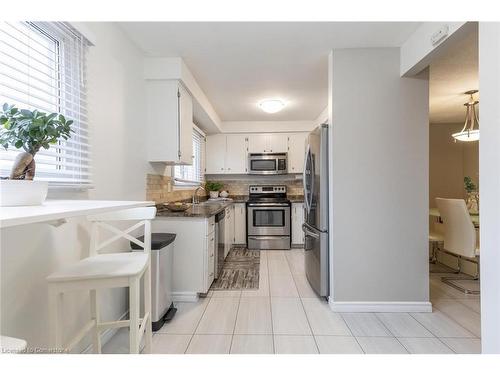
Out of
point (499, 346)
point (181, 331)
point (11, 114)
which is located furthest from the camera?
point (181, 331)

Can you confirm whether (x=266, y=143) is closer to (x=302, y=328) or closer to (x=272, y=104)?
(x=272, y=104)

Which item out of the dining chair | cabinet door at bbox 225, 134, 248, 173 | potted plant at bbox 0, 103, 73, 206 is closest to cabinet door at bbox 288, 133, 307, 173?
cabinet door at bbox 225, 134, 248, 173

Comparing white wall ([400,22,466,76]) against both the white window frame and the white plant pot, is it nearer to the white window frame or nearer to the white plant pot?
the white plant pot

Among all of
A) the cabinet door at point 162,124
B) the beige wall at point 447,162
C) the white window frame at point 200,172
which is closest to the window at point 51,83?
the cabinet door at point 162,124

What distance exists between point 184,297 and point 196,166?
8.47ft

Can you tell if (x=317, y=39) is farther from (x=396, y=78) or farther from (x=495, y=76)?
(x=495, y=76)

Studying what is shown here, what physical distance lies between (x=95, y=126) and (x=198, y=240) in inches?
51.8

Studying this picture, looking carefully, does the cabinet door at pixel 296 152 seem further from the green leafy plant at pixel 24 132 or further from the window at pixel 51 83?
the green leafy plant at pixel 24 132

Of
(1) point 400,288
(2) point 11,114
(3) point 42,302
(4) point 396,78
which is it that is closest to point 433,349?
(1) point 400,288

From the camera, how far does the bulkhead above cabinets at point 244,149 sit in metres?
4.95

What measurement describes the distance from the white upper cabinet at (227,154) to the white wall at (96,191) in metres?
2.52

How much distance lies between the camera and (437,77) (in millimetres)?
2971

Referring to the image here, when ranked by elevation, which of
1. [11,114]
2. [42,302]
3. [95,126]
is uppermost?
[95,126]
